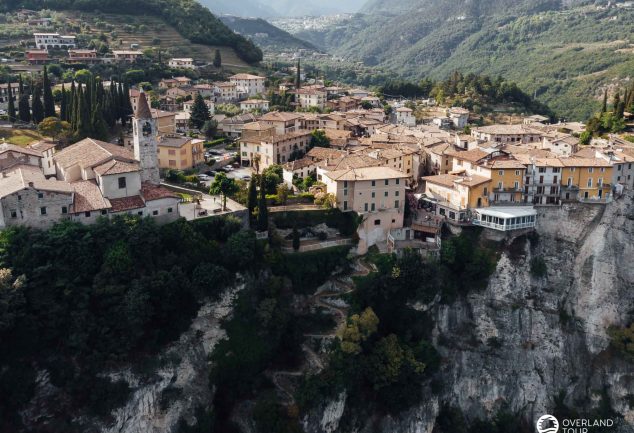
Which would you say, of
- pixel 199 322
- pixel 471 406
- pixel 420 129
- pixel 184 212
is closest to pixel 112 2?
pixel 420 129

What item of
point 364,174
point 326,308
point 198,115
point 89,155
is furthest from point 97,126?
point 326,308

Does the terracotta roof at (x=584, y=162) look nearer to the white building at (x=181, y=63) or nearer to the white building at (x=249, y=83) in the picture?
the white building at (x=249, y=83)

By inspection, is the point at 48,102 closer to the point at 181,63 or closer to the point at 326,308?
the point at 326,308

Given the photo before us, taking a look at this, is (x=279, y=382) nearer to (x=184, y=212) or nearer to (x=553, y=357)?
(x=184, y=212)

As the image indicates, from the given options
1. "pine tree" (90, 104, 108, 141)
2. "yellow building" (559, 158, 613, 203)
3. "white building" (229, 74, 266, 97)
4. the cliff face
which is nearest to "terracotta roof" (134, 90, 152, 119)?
"pine tree" (90, 104, 108, 141)

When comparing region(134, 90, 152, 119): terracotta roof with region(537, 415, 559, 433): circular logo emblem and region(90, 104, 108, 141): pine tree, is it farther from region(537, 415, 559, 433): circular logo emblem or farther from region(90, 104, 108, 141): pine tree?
region(537, 415, 559, 433): circular logo emblem

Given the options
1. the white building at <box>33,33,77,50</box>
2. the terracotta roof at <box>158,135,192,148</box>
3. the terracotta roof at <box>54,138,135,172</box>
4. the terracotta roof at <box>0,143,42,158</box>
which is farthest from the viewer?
the white building at <box>33,33,77,50</box>
